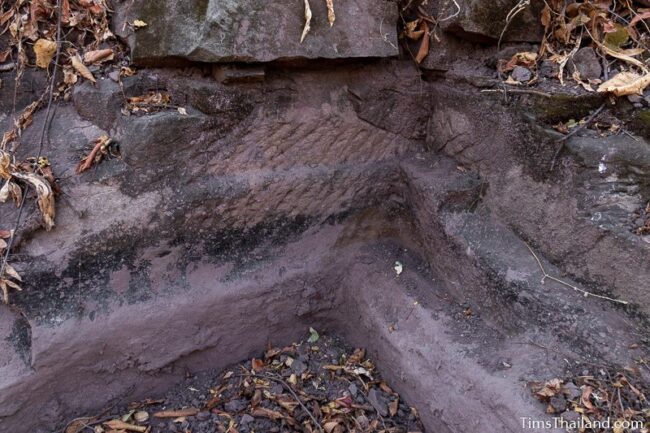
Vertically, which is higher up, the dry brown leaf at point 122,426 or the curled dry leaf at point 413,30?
the curled dry leaf at point 413,30

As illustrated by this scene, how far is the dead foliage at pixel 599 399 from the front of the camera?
4.69 feet

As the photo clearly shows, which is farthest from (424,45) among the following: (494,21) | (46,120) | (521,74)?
(46,120)

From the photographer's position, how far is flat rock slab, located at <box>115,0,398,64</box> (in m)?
1.63

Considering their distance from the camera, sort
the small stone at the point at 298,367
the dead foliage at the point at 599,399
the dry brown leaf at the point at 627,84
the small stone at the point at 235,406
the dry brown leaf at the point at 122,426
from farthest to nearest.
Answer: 1. the small stone at the point at 298,367
2. the small stone at the point at 235,406
3. the dry brown leaf at the point at 122,426
4. the dry brown leaf at the point at 627,84
5. the dead foliage at the point at 599,399

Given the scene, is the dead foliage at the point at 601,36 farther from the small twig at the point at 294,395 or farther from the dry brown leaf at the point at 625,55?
the small twig at the point at 294,395

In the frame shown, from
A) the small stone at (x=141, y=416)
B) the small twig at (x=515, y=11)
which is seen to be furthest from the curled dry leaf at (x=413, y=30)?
the small stone at (x=141, y=416)

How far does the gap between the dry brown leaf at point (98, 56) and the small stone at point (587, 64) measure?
1523 millimetres

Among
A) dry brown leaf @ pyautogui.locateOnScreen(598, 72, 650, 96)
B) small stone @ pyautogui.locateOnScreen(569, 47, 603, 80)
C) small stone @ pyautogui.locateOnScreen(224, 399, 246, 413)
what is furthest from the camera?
small stone @ pyautogui.locateOnScreen(224, 399, 246, 413)

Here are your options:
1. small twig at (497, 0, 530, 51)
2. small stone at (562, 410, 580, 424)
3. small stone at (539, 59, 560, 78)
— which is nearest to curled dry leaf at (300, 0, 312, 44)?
small twig at (497, 0, 530, 51)

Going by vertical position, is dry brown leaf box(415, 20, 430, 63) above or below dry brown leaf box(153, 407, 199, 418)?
above

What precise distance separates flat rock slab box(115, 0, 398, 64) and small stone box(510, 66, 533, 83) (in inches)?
19.1

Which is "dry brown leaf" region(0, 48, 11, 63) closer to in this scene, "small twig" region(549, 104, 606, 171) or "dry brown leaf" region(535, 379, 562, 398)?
"small twig" region(549, 104, 606, 171)

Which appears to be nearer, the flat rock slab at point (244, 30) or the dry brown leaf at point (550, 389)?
the dry brown leaf at point (550, 389)

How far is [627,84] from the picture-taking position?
1.54 metres
